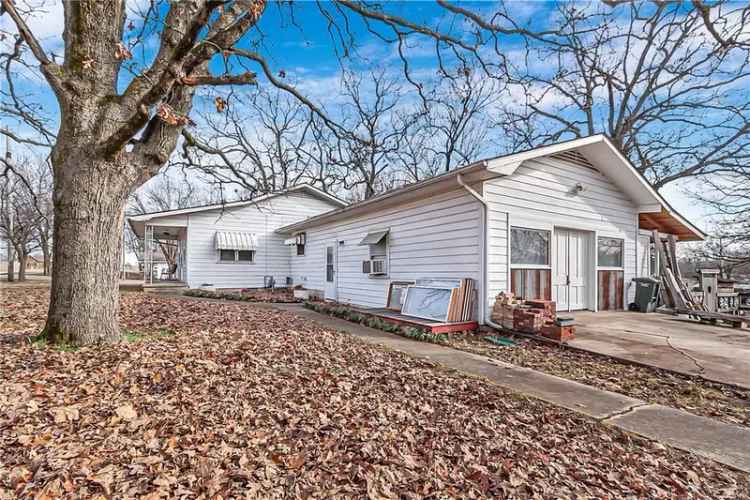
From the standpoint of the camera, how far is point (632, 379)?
4.53 meters

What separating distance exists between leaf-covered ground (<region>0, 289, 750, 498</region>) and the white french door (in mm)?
5545

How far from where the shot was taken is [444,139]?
23.3m

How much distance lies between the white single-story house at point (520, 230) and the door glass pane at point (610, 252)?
27 millimetres

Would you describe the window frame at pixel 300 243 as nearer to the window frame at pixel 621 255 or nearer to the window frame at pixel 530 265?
the window frame at pixel 530 265

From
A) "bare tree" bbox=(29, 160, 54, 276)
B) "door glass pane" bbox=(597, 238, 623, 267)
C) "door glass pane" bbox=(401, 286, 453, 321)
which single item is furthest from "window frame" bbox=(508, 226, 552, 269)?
"bare tree" bbox=(29, 160, 54, 276)

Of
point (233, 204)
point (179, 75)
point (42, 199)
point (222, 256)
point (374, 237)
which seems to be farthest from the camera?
point (42, 199)

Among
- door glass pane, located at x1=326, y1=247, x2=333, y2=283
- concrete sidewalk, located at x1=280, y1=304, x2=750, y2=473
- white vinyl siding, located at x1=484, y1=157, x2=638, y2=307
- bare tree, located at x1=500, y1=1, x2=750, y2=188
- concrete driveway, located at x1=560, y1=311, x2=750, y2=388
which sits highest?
bare tree, located at x1=500, y1=1, x2=750, y2=188

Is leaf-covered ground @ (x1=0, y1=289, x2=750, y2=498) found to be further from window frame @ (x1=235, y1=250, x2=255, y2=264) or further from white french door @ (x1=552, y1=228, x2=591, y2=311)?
window frame @ (x1=235, y1=250, x2=255, y2=264)

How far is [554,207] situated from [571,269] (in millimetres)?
1712

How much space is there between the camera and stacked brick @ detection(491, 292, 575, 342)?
615cm

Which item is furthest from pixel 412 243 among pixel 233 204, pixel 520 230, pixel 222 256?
pixel 222 256

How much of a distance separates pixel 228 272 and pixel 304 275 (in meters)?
3.59

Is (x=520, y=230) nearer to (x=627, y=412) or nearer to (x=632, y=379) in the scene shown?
(x=632, y=379)

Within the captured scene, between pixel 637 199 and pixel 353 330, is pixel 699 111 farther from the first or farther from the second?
pixel 353 330
